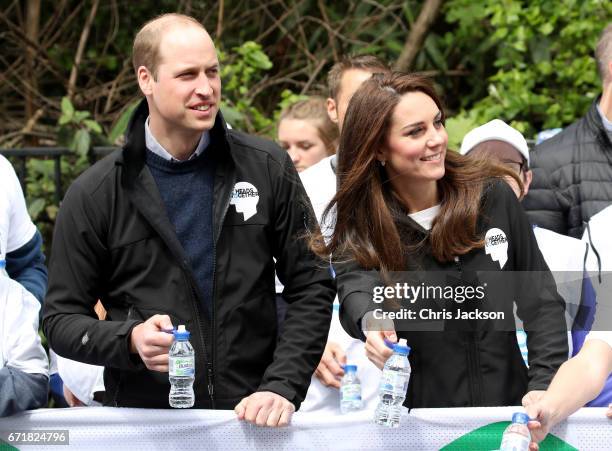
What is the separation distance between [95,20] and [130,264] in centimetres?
632

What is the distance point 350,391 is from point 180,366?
1.19 m

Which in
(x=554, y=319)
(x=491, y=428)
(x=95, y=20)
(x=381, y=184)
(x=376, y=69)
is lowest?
(x=491, y=428)

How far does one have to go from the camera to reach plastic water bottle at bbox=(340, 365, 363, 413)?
4.51m

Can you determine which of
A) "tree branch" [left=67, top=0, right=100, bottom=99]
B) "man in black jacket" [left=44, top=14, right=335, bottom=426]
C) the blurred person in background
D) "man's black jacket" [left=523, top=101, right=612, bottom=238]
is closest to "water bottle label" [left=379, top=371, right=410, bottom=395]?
"man in black jacket" [left=44, top=14, right=335, bottom=426]

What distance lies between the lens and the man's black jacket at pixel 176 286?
379 centimetres

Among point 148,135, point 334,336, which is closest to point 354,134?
point 148,135

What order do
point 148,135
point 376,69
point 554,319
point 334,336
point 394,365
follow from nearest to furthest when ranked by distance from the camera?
1. point 394,365
2. point 554,319
3. point 148,135
4. point 334,336
5. point 376,69

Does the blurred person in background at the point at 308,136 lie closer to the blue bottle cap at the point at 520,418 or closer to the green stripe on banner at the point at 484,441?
the green stripe on banner at the point at 484,441

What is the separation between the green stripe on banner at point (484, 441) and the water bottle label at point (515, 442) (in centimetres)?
30

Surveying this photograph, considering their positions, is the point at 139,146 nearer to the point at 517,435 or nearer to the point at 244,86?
the point at 517,435

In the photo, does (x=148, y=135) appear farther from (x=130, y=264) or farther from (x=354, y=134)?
(x=354, y=134)

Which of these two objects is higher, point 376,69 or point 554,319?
point 376,69

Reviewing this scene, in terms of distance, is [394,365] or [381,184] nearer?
[394,365]

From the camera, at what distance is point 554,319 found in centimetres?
372
